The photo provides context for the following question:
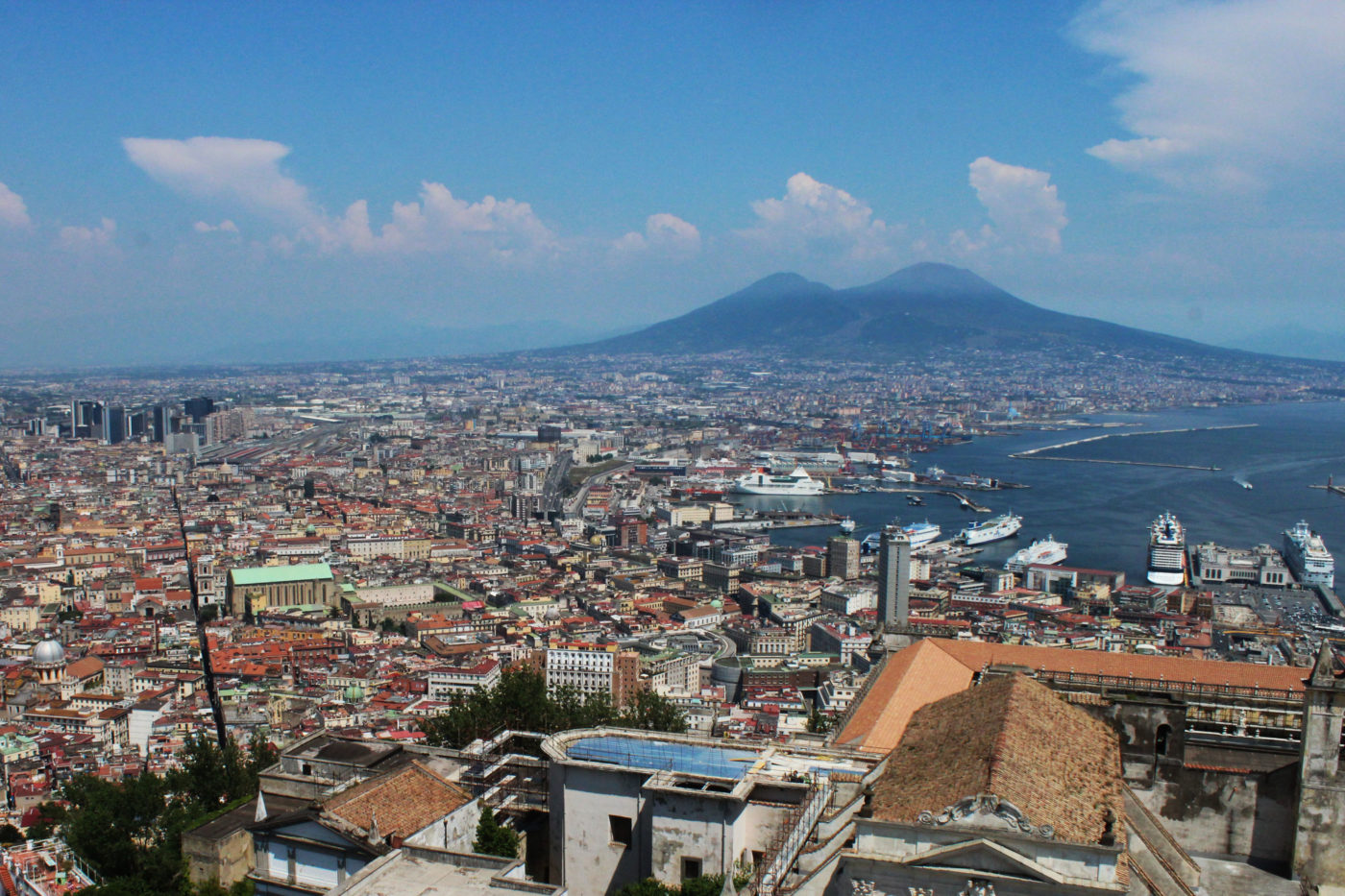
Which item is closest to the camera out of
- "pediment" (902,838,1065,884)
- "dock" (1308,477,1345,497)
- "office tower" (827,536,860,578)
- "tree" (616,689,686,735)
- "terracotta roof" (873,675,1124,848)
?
"pediment" (902,838,1065,884)

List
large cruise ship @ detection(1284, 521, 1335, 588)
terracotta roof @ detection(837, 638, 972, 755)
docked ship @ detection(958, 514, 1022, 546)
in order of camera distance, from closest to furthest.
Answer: terracotta roof @ detection(837, 638, 972, 755), large cruise ship @ detection(1284, 521, 1335, 588), docked ship @ detection(958, 514, 1022, 546)

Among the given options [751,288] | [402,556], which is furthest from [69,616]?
[751,288]

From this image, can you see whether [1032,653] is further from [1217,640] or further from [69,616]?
[69,616]

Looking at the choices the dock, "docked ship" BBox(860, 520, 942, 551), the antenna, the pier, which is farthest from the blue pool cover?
the pier

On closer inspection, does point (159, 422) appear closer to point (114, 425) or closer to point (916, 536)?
point (114, 425)

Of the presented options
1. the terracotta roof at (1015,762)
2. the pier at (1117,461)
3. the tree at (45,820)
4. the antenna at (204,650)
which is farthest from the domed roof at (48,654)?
the pier at (1117,461)

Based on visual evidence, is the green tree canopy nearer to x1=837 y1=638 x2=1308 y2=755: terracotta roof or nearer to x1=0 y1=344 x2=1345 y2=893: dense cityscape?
x1=0 y1=344 x2=1345 y2=893: dense cityscape

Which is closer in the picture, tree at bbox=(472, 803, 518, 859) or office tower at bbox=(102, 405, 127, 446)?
tree at bbox=(472, 803, 518, 859)
